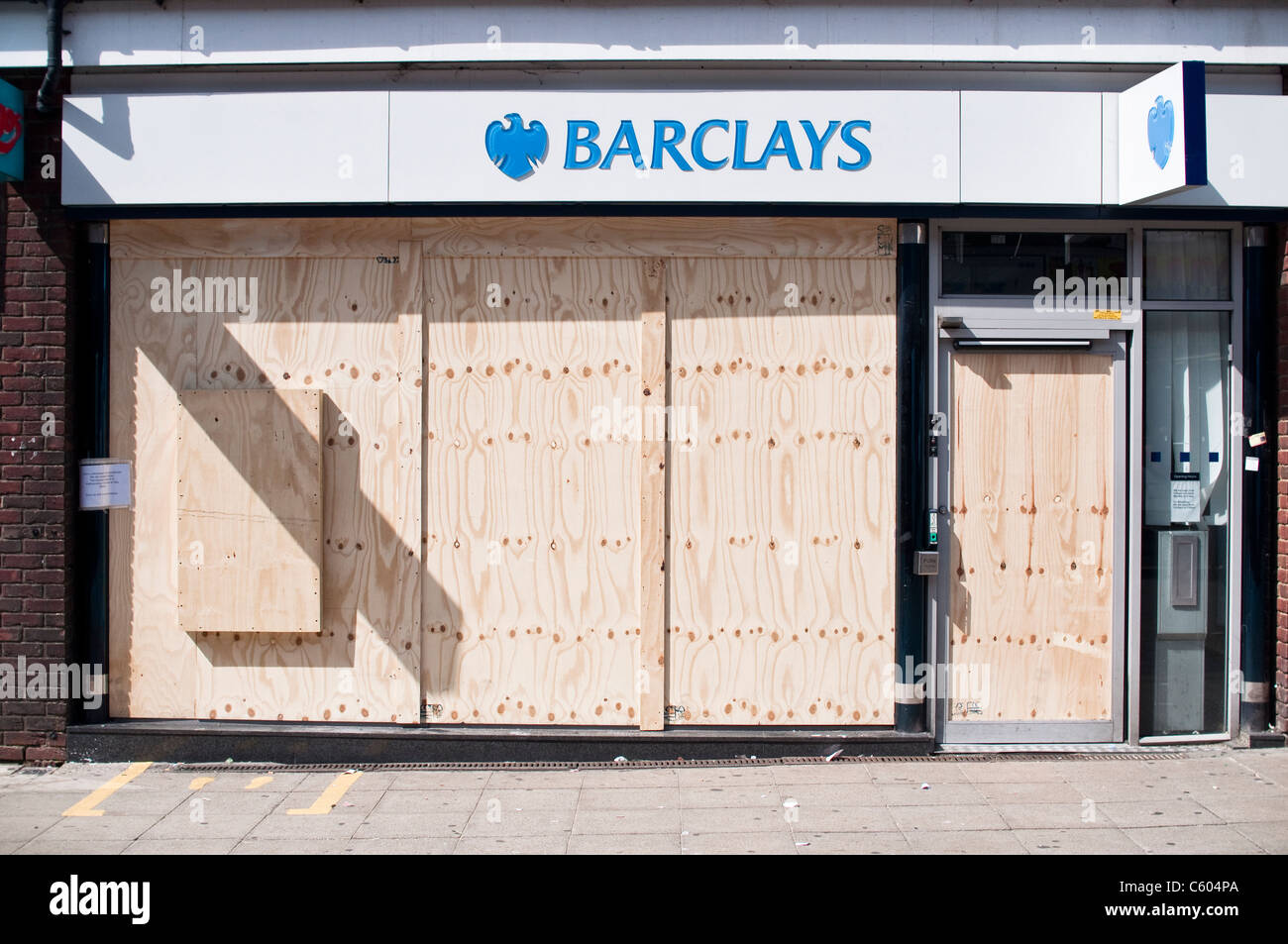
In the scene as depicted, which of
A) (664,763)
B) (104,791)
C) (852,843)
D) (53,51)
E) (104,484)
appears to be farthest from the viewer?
(104,484)

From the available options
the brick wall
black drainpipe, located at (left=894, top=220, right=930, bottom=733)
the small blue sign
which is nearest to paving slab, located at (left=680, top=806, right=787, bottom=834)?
black drainpipe, located at (left=894, top=220, right=930, bottom=733)

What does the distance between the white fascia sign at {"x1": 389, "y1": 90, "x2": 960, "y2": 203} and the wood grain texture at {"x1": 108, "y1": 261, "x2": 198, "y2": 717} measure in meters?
2.02

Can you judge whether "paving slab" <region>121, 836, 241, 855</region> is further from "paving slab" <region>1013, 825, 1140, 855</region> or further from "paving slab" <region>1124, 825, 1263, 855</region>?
"paving slab" <region>1124, 825, 1263, 855</region>

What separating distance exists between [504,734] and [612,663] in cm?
78

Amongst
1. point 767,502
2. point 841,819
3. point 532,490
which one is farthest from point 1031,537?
point 532,490

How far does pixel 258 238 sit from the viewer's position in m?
6.91

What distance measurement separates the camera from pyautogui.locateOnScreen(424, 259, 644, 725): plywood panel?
271 inches

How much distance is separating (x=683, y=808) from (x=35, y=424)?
4.54 meters

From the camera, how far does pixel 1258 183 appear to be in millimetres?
6703

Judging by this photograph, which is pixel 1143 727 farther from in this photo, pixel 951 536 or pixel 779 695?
pixel 779 695

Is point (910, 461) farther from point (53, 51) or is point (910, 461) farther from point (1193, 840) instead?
point (53, 51)

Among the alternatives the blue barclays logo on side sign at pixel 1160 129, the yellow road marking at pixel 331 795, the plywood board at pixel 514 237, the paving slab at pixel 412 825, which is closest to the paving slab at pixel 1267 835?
the blue barclays logo on side sign at pixel 1160 129

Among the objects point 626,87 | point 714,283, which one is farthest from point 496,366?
point 626,87

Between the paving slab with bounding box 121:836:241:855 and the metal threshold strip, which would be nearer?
the paving slab with bounding box 121:836:241:855
